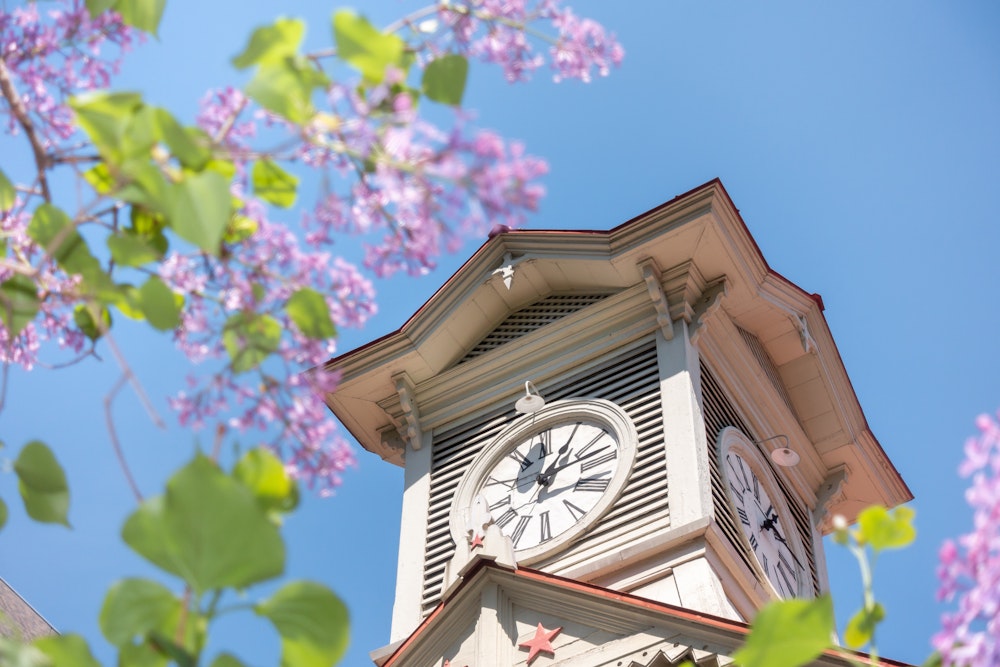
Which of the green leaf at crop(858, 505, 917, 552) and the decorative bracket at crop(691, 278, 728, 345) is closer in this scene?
the green leaf at crop(858, 505, 917, 552)

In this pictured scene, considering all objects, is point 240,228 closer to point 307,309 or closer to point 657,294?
point 307,309

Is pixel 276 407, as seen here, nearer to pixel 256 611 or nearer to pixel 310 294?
pixel 310 294

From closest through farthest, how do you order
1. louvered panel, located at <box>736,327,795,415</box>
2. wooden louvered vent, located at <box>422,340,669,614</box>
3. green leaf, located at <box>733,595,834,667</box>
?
green leaf, located at <box>733,595,834,667</box> < wooden louvered vent, located at <box>422,340,669,614</box> < louvered panel, located at <box>736,327,795,415</box>

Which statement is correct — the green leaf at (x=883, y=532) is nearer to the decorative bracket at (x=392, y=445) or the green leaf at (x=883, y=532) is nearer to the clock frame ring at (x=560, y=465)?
the clock frame ring at (x=560, y=465)

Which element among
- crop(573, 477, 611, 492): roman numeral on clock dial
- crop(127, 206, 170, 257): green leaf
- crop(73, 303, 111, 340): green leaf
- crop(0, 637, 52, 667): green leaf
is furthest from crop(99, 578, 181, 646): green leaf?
crop(573, 477, 611, 492): roman numeral on clock dial

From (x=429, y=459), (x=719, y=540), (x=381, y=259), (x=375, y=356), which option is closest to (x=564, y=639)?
Result: (x=719, y=540)

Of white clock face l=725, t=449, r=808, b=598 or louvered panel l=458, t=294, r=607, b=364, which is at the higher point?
louvered panel l=458, t=294, r=607, b=364

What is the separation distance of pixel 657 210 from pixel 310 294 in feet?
32.2

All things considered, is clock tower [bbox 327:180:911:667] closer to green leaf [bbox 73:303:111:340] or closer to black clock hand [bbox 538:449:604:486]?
black clock hand [bbox 538:449:604:486]

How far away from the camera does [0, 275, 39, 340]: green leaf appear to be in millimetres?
2445

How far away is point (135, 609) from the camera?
1855 mm

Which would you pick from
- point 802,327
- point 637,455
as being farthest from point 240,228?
point 802,327

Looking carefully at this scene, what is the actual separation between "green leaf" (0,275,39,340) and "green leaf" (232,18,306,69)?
0.65 metres

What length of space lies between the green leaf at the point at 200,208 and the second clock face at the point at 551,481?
908cm
